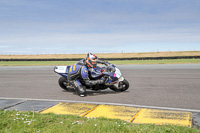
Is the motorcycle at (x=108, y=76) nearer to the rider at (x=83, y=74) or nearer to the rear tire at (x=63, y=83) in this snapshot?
the rider at (x=83, y=74)

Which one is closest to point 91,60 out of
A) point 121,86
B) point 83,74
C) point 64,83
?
point 83,74

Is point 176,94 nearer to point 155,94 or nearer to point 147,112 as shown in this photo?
point 155,94

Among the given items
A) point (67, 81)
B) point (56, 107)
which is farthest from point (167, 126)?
point (67, 81)

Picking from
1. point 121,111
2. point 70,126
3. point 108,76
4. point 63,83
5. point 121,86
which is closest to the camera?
point 70,126

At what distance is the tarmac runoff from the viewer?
5.19 metres

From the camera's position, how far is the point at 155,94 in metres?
8.62

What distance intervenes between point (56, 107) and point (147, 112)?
2676 mm

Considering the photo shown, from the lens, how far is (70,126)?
4.70 metres

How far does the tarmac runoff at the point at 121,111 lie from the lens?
5188 mm

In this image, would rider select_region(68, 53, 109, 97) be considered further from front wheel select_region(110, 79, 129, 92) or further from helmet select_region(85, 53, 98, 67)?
front wheel select_region(110, 79, 129, 92)

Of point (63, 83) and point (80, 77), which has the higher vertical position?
point (80, 77)

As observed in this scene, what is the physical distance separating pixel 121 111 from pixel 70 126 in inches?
70.6

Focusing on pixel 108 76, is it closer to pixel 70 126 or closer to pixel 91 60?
pixel 91 60

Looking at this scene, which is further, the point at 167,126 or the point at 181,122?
the point at 181,122
